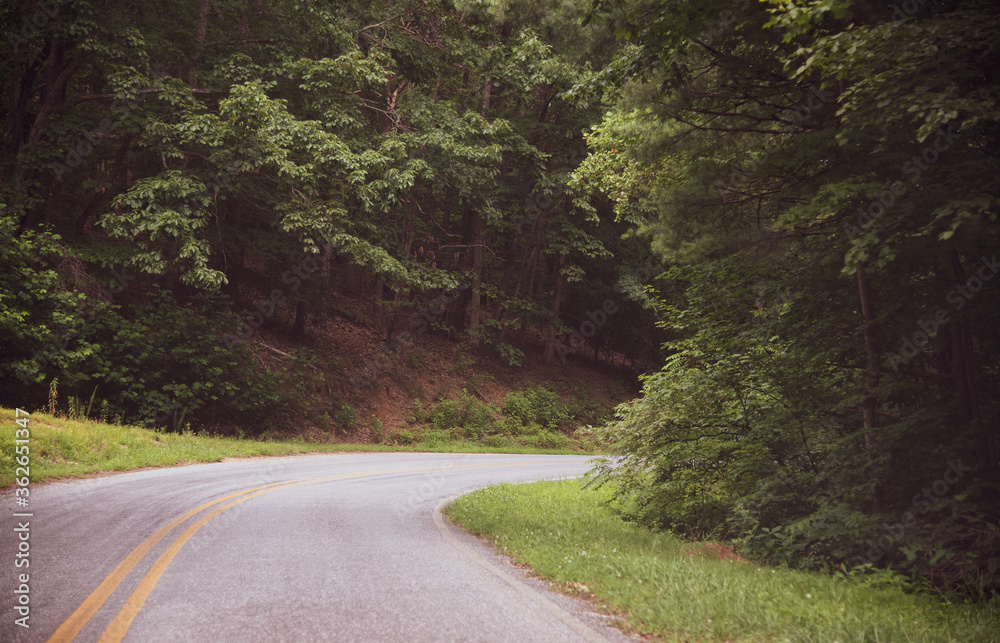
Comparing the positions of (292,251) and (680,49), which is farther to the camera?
(292,251)

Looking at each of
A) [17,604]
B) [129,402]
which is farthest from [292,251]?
[17,604]

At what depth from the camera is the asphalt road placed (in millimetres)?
4148

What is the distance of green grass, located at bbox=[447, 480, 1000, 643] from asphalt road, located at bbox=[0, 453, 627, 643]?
0.38 m

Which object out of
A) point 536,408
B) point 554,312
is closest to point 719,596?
point 536,408

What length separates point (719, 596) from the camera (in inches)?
197

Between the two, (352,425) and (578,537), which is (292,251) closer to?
(352,425)

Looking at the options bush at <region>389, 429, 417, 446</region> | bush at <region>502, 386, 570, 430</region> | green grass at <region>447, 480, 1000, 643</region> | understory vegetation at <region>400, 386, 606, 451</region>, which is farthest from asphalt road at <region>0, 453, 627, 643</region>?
bush at <region>502, 386, 570, 430</region>

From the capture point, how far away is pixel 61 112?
15.6 metres

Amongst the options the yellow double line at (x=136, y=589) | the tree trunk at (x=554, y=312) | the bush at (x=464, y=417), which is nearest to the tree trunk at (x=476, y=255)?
the tree trunk at (x=554, y=312)

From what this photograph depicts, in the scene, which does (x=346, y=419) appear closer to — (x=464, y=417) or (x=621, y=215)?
(x=464, y=417)

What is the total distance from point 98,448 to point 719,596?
38.6 ft

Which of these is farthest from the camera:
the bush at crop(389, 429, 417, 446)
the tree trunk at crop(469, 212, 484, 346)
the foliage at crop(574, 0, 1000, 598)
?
the tree trunk at crop(469, 212, 484, 346)

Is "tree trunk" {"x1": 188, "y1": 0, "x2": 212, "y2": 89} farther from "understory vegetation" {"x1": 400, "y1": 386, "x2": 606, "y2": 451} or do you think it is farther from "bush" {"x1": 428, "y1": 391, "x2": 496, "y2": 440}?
"bush" {"x1": 428, "y1": 391, "x2": 496, "y2": 440}

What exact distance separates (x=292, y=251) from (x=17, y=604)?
59.0ft
